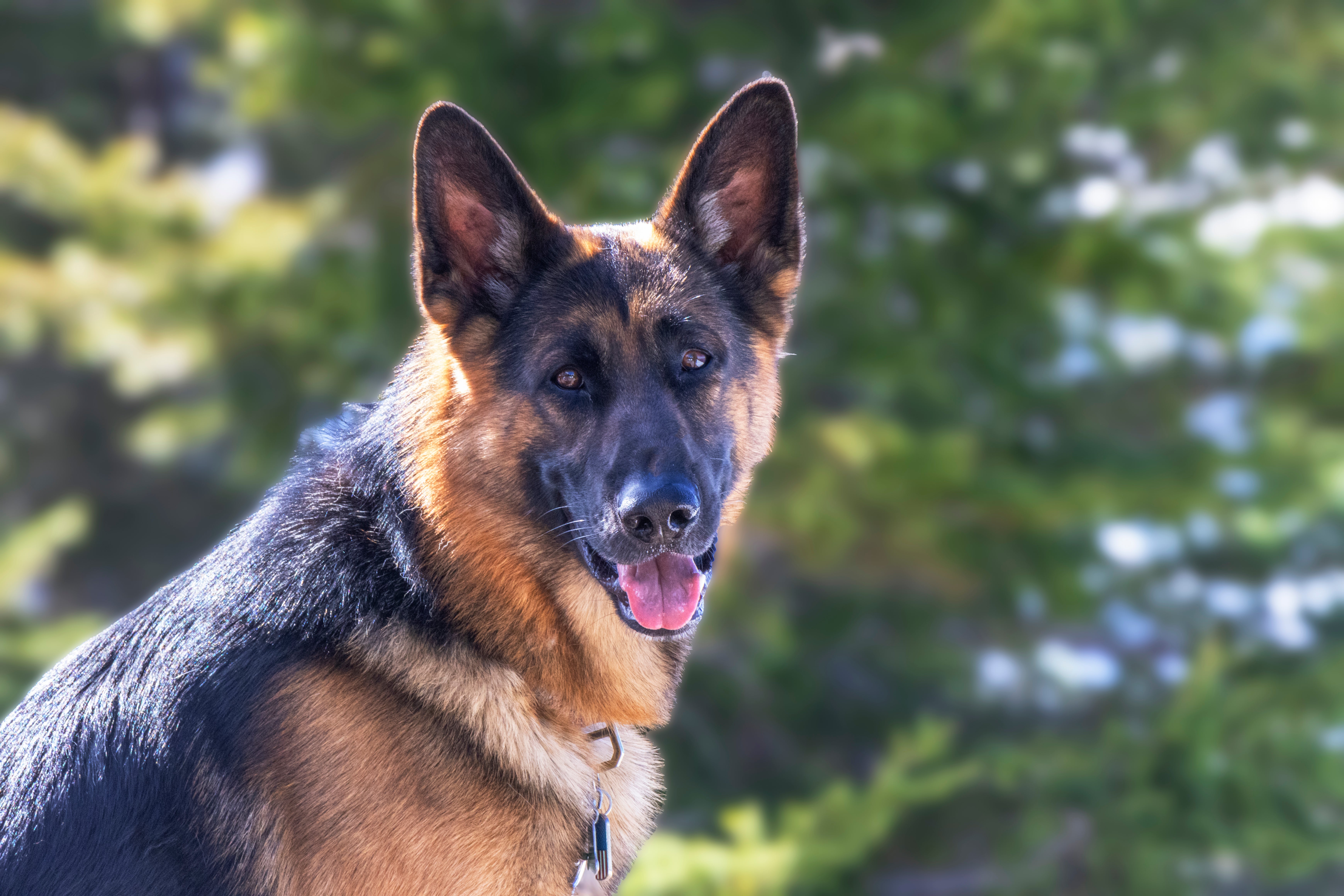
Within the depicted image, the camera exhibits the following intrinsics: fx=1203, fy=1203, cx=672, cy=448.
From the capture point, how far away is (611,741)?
2680mm

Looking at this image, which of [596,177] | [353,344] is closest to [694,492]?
[596,177]

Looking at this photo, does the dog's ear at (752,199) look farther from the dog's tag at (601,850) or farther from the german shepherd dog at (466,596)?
the dog's tag at (601,850)

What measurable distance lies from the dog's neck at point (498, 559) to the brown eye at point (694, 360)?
14.5 inches

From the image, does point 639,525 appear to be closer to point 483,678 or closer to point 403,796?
point 483,678

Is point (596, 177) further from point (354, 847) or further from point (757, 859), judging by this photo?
point (354, 847)

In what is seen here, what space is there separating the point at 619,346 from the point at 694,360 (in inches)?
6.9

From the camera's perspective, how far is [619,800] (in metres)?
2.63

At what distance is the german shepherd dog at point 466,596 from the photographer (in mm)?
2240

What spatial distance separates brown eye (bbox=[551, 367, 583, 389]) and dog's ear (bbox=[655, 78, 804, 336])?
50 cm

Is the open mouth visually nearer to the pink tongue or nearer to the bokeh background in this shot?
the pink tongue

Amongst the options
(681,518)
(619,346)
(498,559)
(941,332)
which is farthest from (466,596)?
(941,332)

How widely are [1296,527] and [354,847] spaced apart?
6.10 metres

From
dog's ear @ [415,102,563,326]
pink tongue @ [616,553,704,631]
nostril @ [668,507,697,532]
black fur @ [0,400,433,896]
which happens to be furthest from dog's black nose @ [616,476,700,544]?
dog's ear @ [415,102,563,326]

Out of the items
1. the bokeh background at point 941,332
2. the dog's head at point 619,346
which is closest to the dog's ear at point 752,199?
the dog's head at point 619,346
